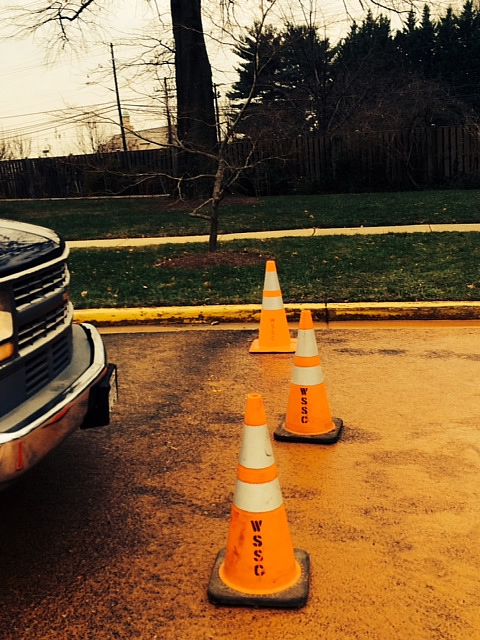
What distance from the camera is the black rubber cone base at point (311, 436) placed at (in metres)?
4.15

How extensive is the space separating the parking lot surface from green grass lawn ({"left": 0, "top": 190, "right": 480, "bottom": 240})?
840 cm

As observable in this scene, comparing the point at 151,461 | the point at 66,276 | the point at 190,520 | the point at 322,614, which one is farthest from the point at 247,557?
the point at 66,276

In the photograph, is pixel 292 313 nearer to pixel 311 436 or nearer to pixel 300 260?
pixel 300 260

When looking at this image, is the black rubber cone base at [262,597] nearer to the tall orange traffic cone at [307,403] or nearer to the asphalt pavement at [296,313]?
the tall orange traffic cone at [307,403]

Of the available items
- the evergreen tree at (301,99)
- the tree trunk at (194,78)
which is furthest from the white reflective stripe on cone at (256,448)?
Answer: the evergreen tree at (301,99)

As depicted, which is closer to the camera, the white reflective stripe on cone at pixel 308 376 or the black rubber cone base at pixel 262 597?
the black rubber cone base at pixel 262 597

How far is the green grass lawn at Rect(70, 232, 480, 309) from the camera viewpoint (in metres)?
7.63

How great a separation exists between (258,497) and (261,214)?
44.0ft

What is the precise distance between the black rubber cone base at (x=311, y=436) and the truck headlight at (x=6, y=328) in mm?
1847

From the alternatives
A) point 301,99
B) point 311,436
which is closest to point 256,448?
point 311,436

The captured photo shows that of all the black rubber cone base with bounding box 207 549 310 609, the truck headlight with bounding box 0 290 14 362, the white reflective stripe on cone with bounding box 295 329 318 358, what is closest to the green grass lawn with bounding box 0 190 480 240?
the white reflective stripe on cone with bounding box 295 329 318 358

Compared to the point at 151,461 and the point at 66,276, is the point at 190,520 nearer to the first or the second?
the point at 151,461

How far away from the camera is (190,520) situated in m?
3.33

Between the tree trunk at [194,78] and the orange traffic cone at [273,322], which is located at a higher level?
the tree trunk at [194,78]
